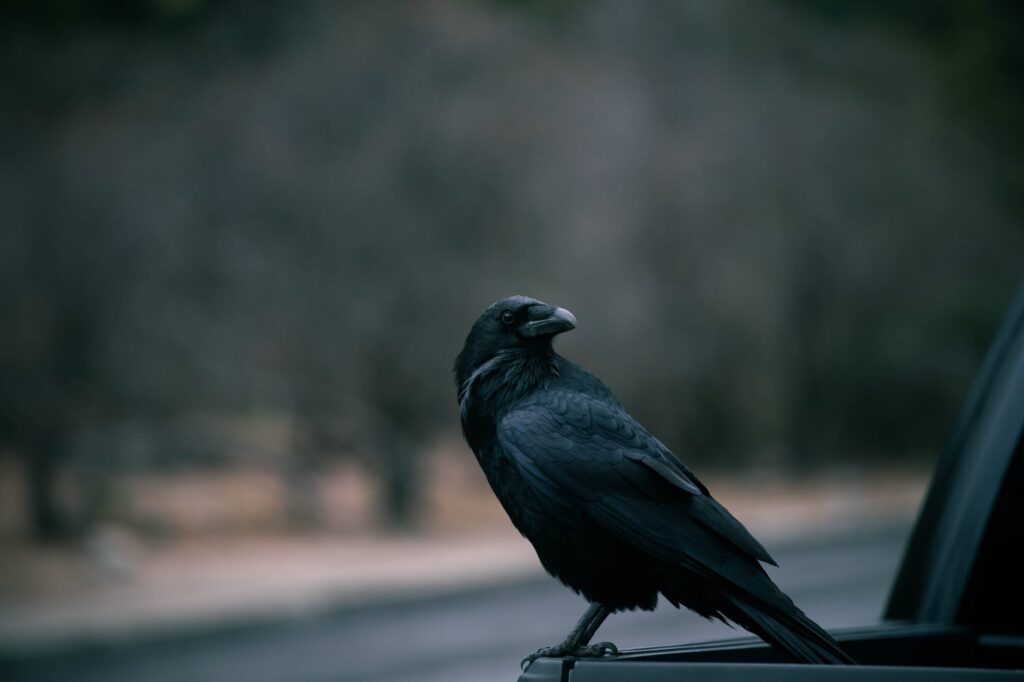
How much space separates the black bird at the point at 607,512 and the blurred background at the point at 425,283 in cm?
718

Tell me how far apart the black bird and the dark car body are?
155 mm

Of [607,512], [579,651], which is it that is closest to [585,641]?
[579,651]

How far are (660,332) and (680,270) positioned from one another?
1.48 metres

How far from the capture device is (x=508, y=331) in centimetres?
205

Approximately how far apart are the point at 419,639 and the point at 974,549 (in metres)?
8.59

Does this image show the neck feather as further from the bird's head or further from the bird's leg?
the bird's leg

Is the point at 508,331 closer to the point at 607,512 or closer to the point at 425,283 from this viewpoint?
the point at 607,512

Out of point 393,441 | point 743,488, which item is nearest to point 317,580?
point 393,441

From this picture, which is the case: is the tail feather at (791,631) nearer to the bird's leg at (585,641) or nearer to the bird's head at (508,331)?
the bird's leg at (585,641)

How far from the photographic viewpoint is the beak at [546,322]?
199 centimetres

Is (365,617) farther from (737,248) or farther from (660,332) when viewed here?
(737,248)

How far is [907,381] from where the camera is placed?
2153 cm

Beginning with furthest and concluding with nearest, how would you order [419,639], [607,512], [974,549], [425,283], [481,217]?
1. [481,217]
2. [425,283]
3. [419,639]
4. [974,549]
5. [607,512]

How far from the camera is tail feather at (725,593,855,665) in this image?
61.2 inches
